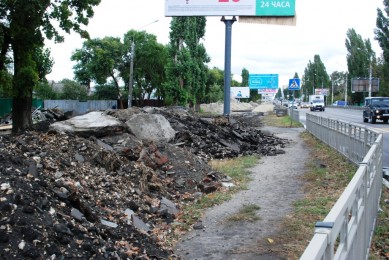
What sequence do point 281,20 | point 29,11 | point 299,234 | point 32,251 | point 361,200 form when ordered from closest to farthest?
point 32,251
point 361,200
point 299,234
point 29,11
point 281,20

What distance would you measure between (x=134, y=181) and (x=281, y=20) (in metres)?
23.4

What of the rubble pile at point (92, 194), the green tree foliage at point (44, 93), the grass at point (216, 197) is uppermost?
the green tree foliage at point (44, 93)

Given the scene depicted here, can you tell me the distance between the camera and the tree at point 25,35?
1823 centimetres

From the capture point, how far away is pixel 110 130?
12.4 meters

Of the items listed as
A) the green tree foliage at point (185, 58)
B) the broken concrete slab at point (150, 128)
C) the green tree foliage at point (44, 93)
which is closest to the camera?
the broken concrete slab at point (150, 128)

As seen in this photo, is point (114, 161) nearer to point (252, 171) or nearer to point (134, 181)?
point (134, 181)

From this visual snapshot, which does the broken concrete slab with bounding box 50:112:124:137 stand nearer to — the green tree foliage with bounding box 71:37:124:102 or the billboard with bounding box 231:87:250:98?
the green tree foliage with bounding box 71:37:124:102

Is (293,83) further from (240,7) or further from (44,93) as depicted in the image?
(44,93)

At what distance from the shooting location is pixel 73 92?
56.8 m

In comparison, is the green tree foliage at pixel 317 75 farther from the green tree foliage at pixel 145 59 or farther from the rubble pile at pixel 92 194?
the rubble pile at pixel 92 194

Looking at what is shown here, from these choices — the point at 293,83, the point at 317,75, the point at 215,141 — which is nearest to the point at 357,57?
the point at 317,75

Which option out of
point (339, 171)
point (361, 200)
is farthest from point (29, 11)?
point (361, 200)

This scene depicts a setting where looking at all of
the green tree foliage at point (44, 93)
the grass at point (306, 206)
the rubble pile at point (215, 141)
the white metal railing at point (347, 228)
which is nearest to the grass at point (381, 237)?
the grass at point (306, 206)

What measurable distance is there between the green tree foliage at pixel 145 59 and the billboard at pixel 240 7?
28.1 meters
